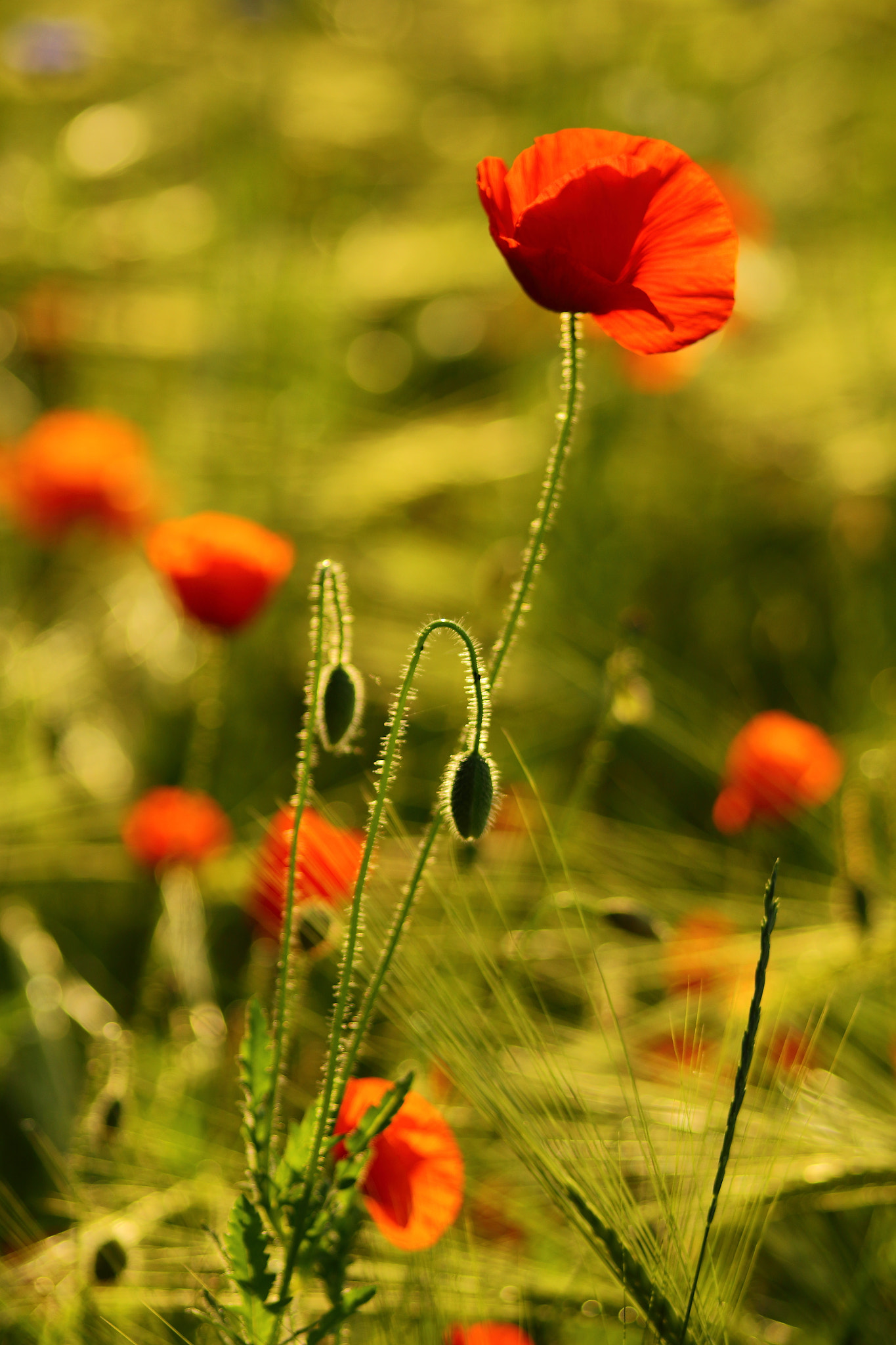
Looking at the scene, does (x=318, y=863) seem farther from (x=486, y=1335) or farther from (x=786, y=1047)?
(x=786, y=1047)

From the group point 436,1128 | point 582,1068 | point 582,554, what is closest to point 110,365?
point 582,554

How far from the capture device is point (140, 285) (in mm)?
1992

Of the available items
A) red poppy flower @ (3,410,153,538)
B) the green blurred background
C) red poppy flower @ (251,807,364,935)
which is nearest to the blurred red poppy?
the green blurred background

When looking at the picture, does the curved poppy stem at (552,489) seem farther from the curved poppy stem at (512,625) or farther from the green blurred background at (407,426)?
the green blurred background at (407,426)

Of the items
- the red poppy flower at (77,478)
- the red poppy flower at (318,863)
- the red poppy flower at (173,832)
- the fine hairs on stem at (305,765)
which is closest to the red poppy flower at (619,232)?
the fine hairs on stem at (305,765)

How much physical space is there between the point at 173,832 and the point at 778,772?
412 mm

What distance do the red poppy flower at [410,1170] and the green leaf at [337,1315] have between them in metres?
0.05

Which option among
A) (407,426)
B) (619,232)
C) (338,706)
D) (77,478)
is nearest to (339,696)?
(338,706)

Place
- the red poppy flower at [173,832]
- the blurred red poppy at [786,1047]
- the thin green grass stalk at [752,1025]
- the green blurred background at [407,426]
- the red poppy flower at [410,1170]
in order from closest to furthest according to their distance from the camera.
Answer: the thin green grass stalk at [752,1025] < the red poppy flower at [410,1170] < the blurred red poppy at [786,1047] < the red poppy flower at [173,832] < the green blurred background at [407,426]

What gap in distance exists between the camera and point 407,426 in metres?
1.59

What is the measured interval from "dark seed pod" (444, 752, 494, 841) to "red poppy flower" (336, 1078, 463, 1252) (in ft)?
0.39

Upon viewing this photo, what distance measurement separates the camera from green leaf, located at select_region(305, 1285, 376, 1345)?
40 cm

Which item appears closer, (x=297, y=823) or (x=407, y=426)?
(x=297, y=823)

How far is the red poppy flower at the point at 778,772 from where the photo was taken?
781 mm
